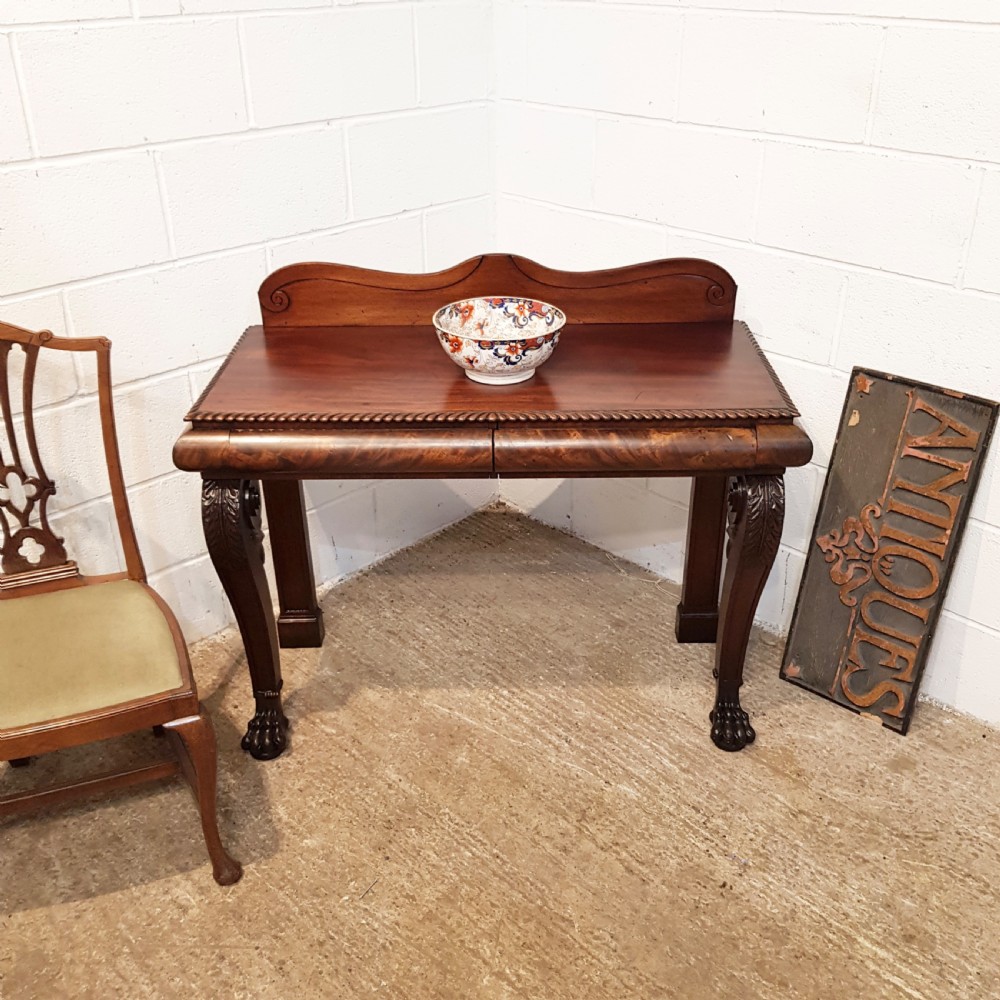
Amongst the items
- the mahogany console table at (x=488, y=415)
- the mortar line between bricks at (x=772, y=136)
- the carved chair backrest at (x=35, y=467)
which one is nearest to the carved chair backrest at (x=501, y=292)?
the mahogany console table at (x=488, y=415)

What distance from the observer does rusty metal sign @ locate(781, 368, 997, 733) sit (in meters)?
1.75

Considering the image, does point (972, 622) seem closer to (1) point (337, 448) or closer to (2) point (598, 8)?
(1) point (337, 448)

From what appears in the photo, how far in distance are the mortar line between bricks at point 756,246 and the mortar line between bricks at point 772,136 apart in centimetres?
19

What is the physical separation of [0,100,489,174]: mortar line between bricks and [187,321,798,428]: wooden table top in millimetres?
354

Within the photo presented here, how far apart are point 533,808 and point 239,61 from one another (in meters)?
1.44

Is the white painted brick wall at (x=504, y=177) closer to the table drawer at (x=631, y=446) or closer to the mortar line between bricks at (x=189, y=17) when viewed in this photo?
the mortar line between bricks at (x=189, y=17)

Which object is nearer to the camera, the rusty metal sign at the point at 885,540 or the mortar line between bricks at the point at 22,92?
the mortar line between bricks at the point at 22,92

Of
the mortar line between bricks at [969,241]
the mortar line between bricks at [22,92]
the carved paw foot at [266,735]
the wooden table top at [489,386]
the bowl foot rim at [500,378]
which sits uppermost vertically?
the mortar line between bricks at [22,92]

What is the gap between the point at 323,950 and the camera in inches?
57.4

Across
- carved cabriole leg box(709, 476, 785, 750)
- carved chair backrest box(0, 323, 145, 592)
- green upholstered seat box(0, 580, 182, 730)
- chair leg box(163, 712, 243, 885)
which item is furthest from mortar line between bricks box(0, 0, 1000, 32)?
chair leg box(163, 712, 243, 885)

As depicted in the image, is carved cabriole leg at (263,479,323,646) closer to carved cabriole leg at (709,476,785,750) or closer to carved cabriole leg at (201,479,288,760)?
carved cabriole leg at (201,479,288,760)

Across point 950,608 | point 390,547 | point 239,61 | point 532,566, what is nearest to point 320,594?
point 390,547

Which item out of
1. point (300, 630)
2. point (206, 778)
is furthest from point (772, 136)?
point (206, 778)

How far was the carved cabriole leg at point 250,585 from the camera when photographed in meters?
1.58
